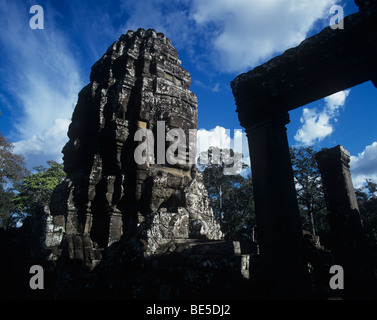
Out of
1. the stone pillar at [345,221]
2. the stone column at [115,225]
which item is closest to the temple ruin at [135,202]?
the stone column at [115,225]

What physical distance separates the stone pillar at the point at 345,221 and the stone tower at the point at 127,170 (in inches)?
107

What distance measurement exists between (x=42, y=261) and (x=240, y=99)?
5.76 metres

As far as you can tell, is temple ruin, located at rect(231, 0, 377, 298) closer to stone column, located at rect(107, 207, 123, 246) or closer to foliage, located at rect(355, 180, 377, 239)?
stone column, located at rect(107, 207, 123, 246)

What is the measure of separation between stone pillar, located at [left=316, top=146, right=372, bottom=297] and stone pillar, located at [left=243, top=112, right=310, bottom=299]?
278cm

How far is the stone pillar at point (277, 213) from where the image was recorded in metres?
2.72

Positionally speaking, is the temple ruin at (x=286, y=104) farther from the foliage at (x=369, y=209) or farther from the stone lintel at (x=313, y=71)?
the foliage at (x=369, y=209)

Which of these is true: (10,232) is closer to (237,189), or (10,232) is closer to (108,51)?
(108,51)

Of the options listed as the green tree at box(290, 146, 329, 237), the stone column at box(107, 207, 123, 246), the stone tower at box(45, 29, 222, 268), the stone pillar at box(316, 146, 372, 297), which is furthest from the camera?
the green tree at box(290, 146, 329, 237)

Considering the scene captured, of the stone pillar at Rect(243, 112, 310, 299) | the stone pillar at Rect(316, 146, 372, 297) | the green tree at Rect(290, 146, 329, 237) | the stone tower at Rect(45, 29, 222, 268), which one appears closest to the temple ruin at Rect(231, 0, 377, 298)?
the stone pillar at Rect(243, 112, 310, 299)

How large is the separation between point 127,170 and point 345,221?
19.9 feet

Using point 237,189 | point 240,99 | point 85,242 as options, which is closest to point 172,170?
point 85,242

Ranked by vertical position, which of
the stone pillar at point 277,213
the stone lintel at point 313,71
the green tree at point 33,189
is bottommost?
the stone pillar at point 277,213

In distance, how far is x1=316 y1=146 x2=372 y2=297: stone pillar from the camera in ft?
15.8

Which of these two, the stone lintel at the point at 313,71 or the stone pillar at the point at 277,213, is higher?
the stone lintel at the point at 313,71
